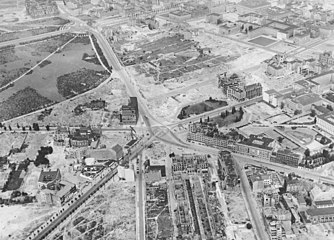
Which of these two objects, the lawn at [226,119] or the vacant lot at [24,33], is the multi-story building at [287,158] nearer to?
the lawn at [226,119]

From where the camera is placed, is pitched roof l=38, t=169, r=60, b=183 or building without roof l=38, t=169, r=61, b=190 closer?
building without roof l=38, t=169, r=61, b=190

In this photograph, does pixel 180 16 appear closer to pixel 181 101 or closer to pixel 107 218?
pixel 181 101

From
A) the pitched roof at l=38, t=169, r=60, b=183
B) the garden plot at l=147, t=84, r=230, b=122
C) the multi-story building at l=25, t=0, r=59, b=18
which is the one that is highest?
the multi-story building at l=25, t=0, r=59, b=18

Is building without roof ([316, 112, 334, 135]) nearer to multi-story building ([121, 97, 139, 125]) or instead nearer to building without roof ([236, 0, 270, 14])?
multi-story building ([121, 97, 139, 125])

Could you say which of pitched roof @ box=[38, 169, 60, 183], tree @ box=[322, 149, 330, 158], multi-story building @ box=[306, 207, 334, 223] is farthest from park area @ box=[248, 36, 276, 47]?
pitched roof @ box=[38, 169, 60, 183]

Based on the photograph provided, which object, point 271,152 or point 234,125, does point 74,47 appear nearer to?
point 234,125

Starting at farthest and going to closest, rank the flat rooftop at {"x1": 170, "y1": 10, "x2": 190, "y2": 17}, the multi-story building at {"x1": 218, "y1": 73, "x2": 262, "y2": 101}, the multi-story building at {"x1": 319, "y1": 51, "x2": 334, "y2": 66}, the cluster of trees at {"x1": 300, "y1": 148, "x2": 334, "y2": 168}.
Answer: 1. the flat rooftop at {"x1": 170, "y1": 10, "x2": 190, "y2": 17}
2. the multi-story building at {"x1": 319, "y1": 51, "x2": 334, "y2": 66}
3. the multi-story building at {"x1": 218, "y1": 73, "x2": 262, "y2": 101}
4. the cluster of trees at {"x1": 300, "y1": 148, "x2": 334, "y2": 168}

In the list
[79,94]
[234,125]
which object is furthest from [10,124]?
[234,125]

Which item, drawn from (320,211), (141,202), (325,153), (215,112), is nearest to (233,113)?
(215,112)
